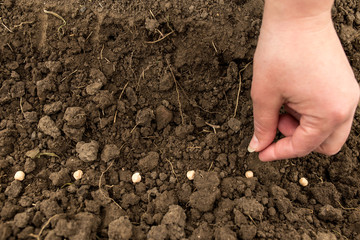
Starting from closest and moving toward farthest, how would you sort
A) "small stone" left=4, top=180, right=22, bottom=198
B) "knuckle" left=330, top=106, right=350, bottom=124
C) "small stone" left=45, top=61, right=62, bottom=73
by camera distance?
"knuckle" left=330, top=106, right=350, bottom=124 < "small stone" left=4, top=180, right=22, bottom=198 < "small stone" left=45, top=61, right=62, bottom=73

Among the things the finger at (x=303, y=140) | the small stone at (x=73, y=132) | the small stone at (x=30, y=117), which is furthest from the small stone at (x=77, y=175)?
the finger at (x=303, y=140)

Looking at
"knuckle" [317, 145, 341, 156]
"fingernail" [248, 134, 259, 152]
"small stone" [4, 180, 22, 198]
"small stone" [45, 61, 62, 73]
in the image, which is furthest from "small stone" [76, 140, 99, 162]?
"knuckle" [317, 145, 341, 156]

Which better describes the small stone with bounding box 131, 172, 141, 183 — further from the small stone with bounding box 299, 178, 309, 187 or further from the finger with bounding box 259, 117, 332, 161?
the small stone with bounding box 299, 178, 309, 187

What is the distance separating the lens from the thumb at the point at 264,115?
139cm

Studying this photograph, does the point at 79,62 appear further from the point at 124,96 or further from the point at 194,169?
the point at 194,169

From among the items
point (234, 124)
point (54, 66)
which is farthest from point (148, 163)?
point (54, 66)

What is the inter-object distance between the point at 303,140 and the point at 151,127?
2.89 ft

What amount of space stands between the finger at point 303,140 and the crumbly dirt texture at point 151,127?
280 millimetres

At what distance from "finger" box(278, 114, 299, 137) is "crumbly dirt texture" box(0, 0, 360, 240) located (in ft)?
0.91

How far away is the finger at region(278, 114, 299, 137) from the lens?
1620mm

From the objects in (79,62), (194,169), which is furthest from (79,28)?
(194,169)

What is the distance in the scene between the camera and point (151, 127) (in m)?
1.88

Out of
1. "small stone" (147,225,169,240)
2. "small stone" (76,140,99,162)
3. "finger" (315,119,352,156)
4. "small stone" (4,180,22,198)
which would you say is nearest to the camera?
"finger" (315,119,352,156)

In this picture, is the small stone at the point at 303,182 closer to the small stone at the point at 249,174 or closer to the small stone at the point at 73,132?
the small stone at the point at 249,174
